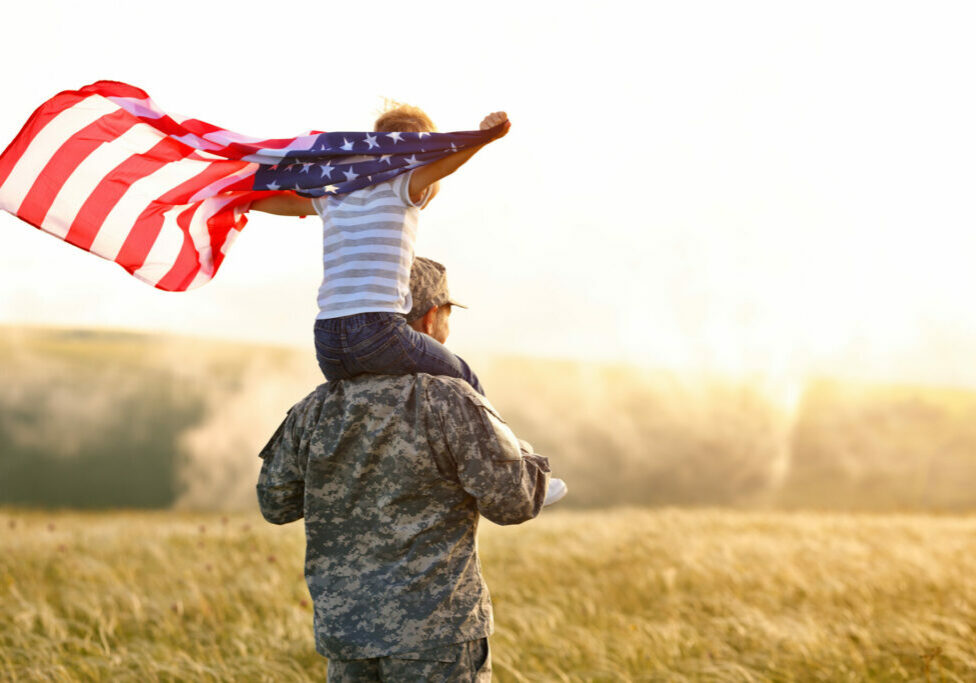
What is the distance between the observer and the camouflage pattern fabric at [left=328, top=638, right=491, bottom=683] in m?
3.29

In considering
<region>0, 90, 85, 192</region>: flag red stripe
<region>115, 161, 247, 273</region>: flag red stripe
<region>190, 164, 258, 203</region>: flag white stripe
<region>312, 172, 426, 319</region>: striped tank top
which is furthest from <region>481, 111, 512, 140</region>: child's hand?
A: <region>0, 90, 85, 192</region>: flag red stripe

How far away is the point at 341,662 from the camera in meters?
3.42

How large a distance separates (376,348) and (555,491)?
992mm

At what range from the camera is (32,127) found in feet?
13.8

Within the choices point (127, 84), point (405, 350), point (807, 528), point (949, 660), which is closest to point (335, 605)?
point (405, 350)

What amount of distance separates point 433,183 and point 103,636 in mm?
4666

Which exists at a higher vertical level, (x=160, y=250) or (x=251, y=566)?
(x=160, y=250)

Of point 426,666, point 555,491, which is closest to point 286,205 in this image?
point 555,491

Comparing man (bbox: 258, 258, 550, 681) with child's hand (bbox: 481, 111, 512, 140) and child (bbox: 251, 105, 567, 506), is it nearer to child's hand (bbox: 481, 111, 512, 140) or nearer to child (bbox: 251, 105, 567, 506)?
child (bbox: 251, 105, 567, 506)

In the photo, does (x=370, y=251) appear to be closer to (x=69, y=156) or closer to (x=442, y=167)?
(x=442, y=167)

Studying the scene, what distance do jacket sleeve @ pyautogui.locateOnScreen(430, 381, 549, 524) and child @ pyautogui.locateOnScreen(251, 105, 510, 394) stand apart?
0.62 feet

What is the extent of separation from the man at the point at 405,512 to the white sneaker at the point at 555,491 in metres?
0.11

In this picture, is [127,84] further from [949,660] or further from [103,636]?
[949,660]

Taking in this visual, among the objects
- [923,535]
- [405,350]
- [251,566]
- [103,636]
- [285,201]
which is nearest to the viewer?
[405,350]
